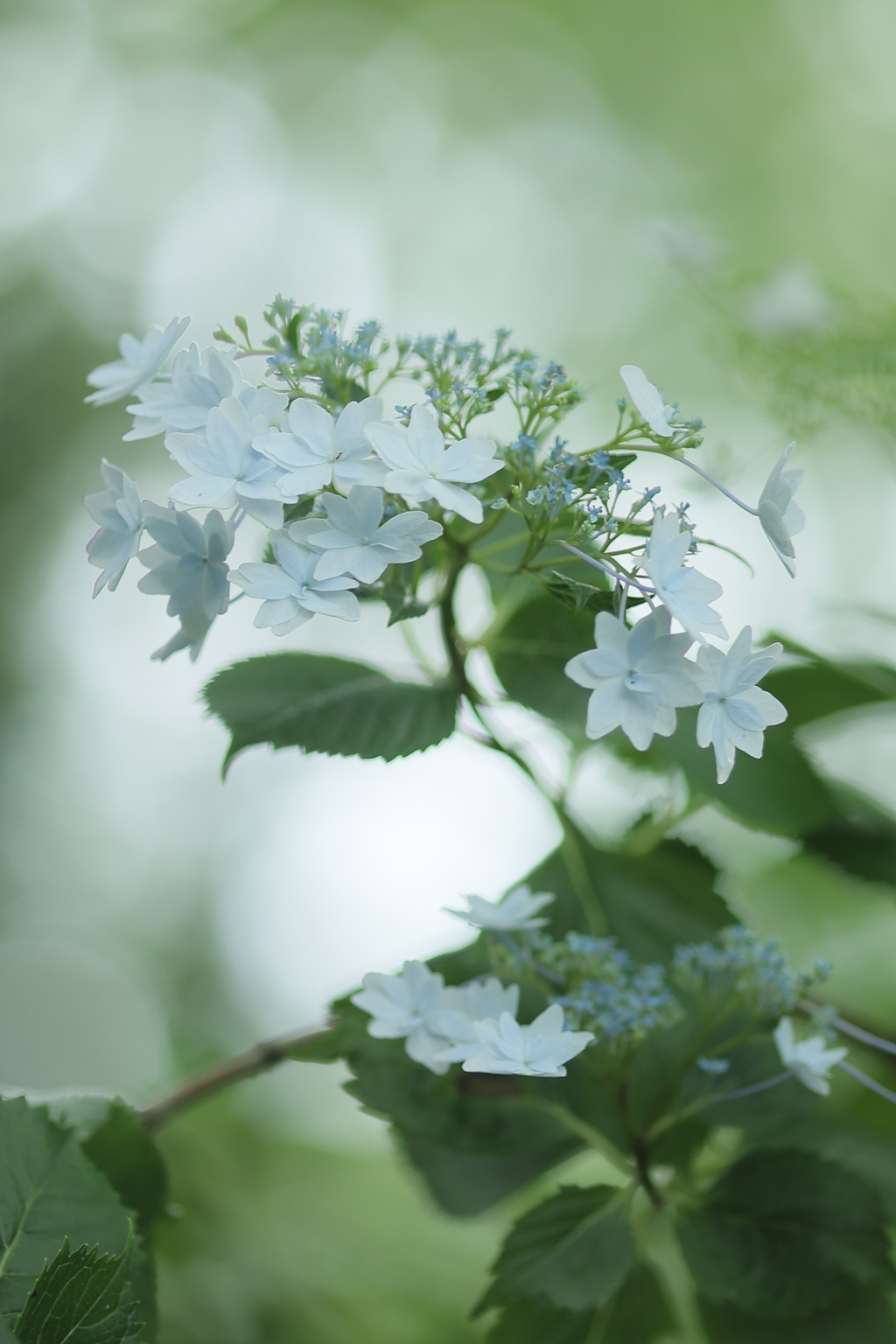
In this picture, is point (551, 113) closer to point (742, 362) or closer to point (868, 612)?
point (742, 362)

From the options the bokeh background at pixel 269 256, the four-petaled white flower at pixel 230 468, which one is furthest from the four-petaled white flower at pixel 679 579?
the bokeh background at pixel 269 256

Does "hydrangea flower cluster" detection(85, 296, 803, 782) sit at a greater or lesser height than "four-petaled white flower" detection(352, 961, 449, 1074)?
greater

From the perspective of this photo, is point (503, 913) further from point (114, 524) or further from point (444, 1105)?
point (114, 524)

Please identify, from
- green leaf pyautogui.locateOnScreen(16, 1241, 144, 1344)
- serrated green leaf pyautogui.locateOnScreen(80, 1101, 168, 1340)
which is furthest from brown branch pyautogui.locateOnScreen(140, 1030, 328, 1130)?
green leaf pyautogui.locateOnScreen(16, 1241, 144, 1344)

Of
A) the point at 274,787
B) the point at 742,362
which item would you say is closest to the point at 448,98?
the point at 274,787

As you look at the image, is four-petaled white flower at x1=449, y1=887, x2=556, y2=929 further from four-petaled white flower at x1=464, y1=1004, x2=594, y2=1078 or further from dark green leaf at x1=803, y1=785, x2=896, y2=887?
dark green leaf at x1=803, y1=785, x2=896, y2=887

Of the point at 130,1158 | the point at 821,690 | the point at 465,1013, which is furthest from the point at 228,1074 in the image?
the point at 821,690
